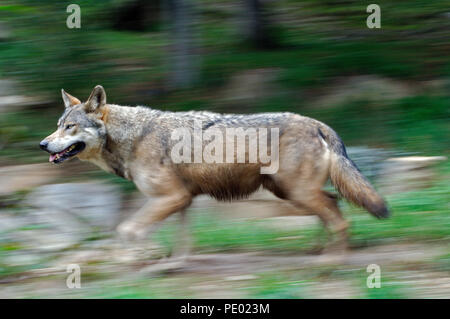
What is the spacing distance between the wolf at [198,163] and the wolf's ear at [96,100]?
10 mm

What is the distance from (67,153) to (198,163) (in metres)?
1.30

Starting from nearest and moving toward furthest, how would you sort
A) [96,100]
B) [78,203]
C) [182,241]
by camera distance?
[96,100] → [182,241] → [78,203]

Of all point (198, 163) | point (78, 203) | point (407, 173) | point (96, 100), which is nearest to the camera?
point (198, 163)

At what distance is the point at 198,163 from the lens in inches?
260

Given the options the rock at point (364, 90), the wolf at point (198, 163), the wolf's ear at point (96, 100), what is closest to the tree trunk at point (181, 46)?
the rock at point (364, 90)

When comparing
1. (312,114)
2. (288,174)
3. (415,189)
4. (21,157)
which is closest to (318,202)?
(288,174)

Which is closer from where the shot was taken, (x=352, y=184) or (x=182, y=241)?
(x=352, y=184)

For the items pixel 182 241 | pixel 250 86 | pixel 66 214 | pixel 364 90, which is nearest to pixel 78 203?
pixel 66 214

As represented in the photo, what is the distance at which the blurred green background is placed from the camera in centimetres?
1017

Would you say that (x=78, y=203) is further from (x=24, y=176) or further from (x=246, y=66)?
(x=246, y=66)

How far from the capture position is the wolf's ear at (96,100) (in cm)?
673

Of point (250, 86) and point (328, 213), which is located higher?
point (250, 86)

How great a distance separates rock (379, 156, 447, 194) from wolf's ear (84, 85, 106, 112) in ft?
12.9

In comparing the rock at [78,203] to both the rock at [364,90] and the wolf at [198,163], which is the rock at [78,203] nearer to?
the wolf at [198,163]
